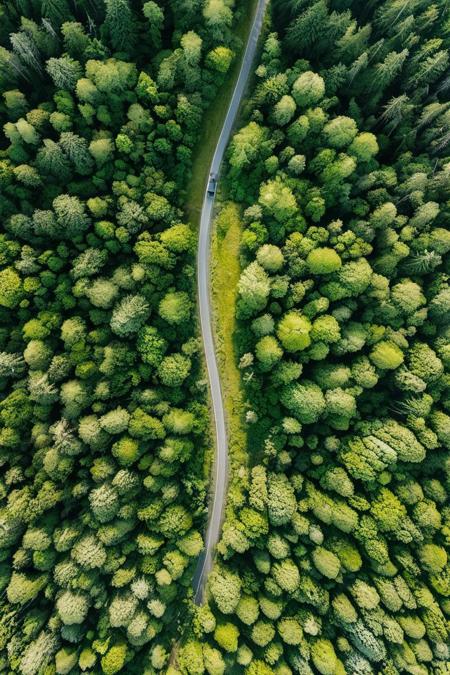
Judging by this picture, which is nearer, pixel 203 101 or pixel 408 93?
pixel 203 101

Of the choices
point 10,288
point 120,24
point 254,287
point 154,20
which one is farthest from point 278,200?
point 10,288

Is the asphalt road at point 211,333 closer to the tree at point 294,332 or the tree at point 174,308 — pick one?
the tree at point 174,308

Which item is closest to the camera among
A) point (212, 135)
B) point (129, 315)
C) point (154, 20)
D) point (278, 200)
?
point (154, 20)

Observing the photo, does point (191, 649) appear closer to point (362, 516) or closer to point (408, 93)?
point (362, 516)

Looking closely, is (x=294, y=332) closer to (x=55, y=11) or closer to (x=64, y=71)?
(x=64, y=71)

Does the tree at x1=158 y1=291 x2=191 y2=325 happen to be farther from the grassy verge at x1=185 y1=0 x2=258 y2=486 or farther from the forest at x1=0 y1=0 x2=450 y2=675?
the grassy verge at x1=185 y1=0 x2=258 y2=486

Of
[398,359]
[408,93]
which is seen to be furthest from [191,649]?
[408,93]

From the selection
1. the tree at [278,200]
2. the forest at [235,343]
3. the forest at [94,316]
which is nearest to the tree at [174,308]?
the forest at [94,316]
